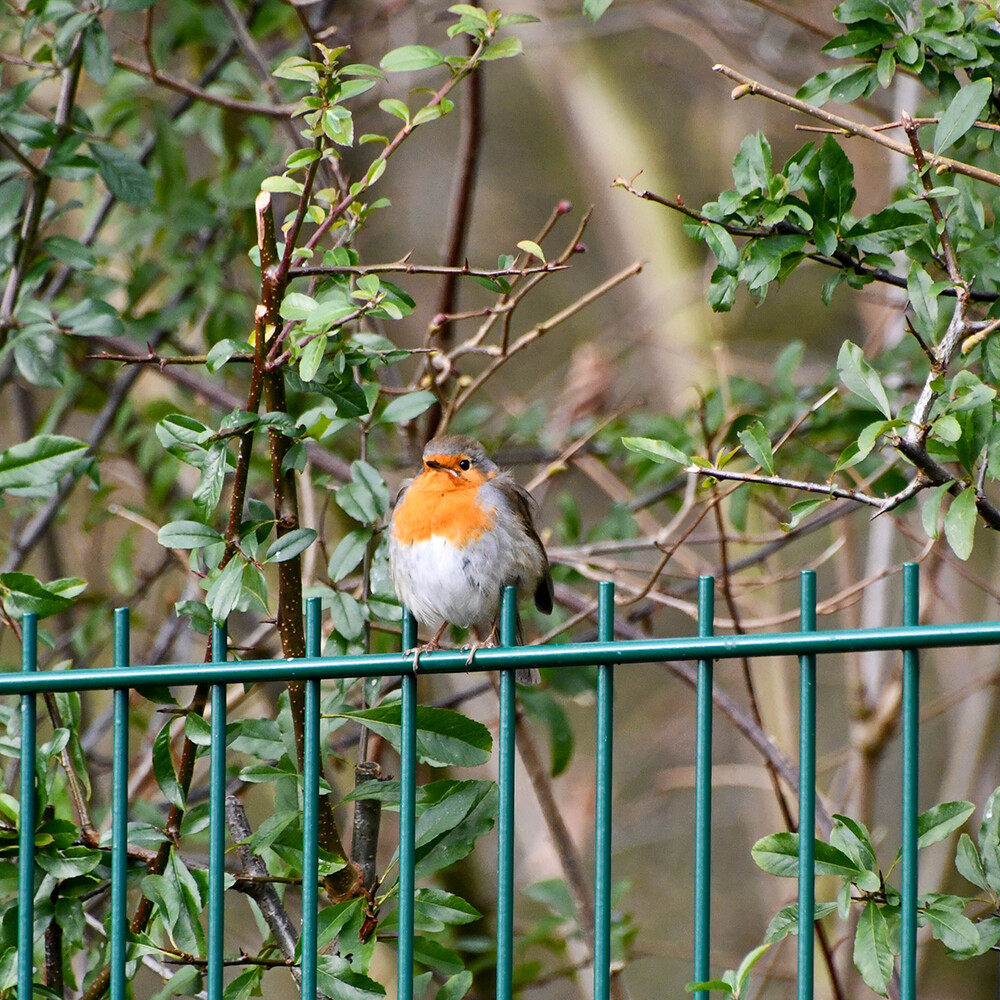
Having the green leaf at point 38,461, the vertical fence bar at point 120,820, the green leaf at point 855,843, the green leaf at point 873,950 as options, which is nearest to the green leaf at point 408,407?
the green leaf at point 38,461

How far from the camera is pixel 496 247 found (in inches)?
336

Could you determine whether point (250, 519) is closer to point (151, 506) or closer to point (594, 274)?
point (151, 506)

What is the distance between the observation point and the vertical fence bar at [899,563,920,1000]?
5.93 feet

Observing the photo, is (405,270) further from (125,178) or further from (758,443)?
(125,178)

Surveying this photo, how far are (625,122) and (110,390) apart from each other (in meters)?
3.60

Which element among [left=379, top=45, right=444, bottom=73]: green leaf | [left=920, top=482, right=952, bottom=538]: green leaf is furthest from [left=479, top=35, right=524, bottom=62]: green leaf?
[left=920, top=482, right=952, bottom=538]: green leaf

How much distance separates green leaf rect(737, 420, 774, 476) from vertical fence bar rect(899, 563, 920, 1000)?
0.32m

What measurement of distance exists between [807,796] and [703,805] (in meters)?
Answer: 0.15

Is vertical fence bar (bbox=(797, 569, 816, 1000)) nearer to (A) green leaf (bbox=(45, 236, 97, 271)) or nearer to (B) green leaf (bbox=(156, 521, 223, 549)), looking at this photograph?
(B) green leaf (bbox=(156, 521, 223, 549))

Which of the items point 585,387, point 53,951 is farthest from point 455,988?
point 585,387

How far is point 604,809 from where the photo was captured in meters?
1.87

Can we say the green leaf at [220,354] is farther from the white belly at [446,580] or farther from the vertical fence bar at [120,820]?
the white belly at [446,580]

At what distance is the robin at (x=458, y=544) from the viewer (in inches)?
113

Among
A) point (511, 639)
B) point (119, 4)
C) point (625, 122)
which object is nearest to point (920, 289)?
point (511, 639)
